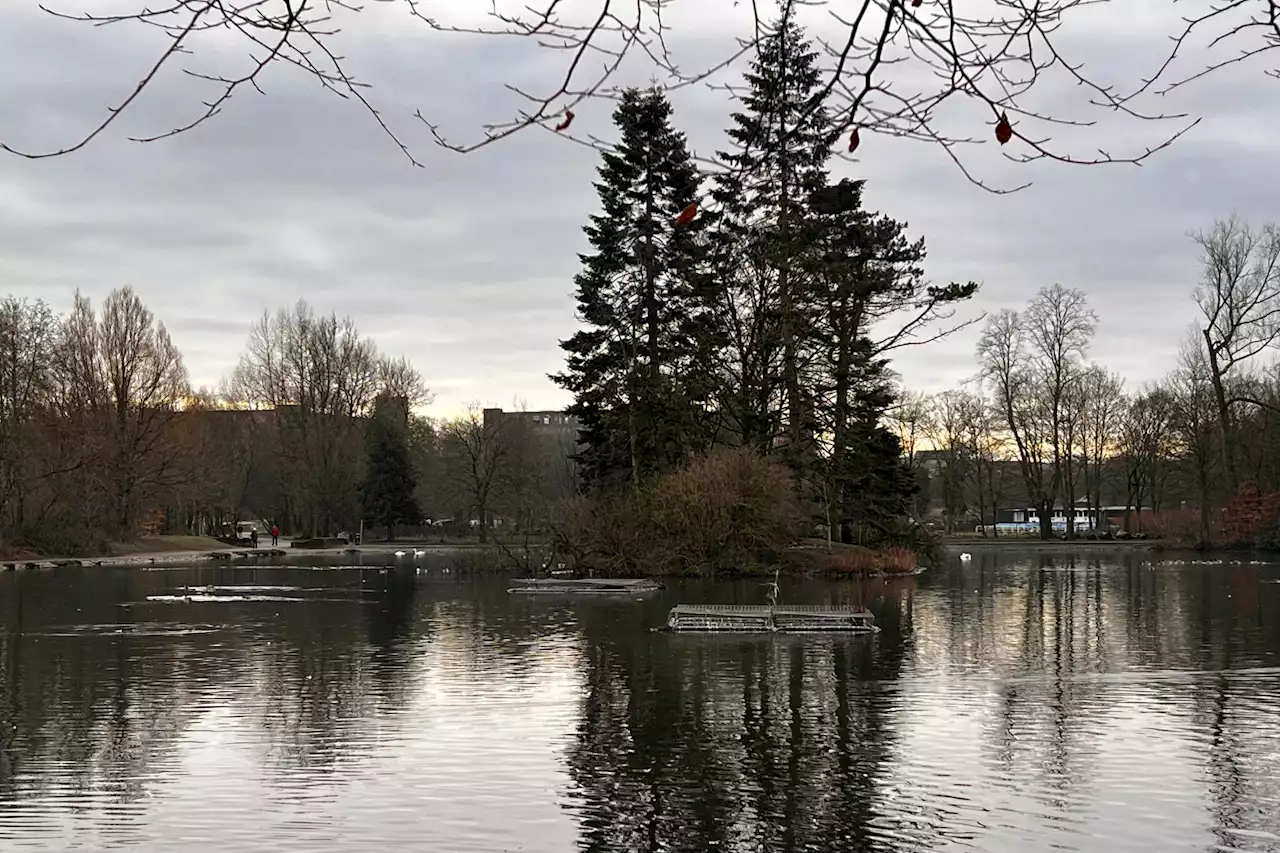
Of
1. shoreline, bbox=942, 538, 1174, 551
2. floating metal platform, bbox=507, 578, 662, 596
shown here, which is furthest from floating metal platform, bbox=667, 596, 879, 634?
shoreline, bbox=942, 538, 1174, 551

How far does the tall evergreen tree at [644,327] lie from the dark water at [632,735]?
2058 cm

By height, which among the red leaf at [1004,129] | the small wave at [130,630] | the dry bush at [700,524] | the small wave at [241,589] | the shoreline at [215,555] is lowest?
the small wave at [130,630]

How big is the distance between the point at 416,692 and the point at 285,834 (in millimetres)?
6979

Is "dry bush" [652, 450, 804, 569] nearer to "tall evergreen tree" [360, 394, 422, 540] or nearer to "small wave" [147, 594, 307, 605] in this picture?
"small wave" [147, 594, 307, 605]

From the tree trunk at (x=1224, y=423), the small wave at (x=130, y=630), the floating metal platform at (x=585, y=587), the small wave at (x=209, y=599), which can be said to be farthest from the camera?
the tree trunk at (x=1224, y=423)

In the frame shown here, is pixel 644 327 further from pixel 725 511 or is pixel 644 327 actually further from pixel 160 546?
pixel 160 546

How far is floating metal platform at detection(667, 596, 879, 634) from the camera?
2408 cm

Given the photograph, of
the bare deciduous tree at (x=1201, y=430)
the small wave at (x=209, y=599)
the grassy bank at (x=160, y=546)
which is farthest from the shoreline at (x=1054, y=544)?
the small wave at (x=209, y=599)

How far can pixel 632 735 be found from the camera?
555 inches

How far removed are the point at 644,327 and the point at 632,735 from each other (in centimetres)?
3498

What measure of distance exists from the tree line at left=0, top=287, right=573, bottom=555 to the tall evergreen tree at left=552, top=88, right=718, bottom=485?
4.58 meters

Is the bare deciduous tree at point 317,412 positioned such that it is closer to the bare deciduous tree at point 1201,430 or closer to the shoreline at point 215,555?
the shoreline at point 215,555

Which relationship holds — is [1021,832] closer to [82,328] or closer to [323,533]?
[82,328]

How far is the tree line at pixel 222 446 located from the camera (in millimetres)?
55156
